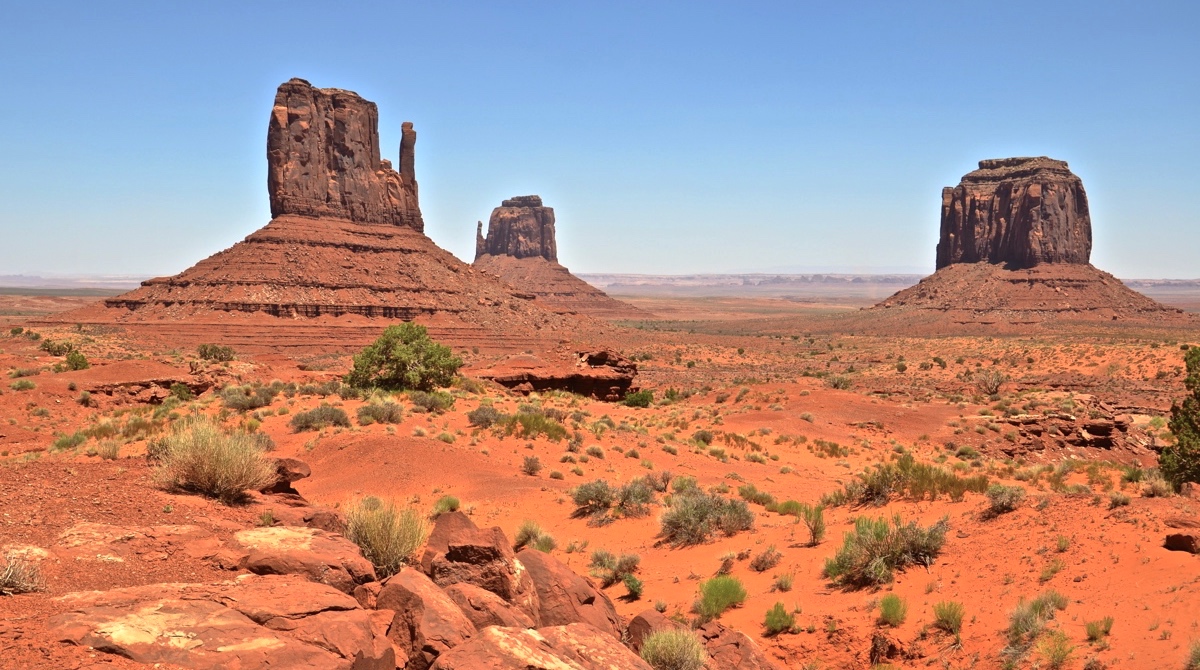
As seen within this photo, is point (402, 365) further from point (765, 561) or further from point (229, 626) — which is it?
point (229, 626)

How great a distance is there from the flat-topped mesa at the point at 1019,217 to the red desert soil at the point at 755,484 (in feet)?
314

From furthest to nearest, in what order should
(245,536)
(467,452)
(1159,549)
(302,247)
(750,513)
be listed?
(302,247) → (467,452) → (750,513) → (1159,549) → (245,536)

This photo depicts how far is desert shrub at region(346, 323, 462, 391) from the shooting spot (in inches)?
1155

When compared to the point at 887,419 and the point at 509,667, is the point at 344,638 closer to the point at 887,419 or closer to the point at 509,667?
the point at 509,667

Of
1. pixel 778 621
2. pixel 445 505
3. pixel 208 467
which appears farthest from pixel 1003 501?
pixel 208 467

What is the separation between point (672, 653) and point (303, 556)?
388 centimetres

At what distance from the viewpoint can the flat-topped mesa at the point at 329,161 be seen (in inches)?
3494

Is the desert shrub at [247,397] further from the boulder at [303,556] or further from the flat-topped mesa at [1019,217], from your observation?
the flat-topped mesa at [1019,217]

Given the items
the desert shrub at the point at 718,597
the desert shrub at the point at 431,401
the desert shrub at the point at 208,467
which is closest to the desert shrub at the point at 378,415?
the desert shrub at the point at 431,401

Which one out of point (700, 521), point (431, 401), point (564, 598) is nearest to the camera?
point (564, 598)

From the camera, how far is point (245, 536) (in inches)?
336

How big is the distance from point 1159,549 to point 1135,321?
120 meters

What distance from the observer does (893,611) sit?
10500 mm

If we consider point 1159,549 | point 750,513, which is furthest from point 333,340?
point 1159,549
